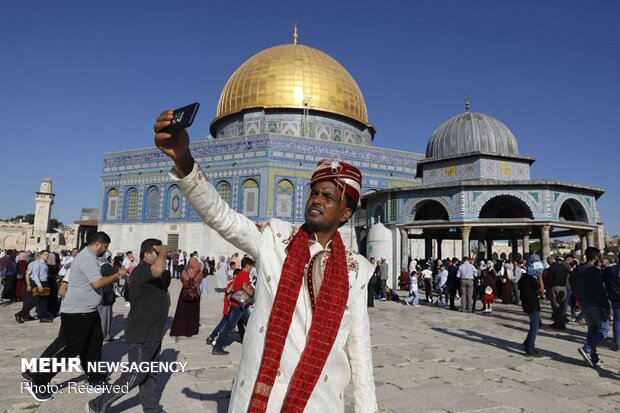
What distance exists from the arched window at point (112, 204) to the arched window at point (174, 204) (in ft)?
14.7

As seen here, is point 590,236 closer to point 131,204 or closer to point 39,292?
point 39,292

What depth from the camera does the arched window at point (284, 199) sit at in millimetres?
24266

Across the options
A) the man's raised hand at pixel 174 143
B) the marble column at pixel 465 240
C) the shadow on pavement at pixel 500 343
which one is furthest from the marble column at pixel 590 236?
the man's raised hand at pixel 174 143

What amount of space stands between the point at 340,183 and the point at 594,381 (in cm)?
477

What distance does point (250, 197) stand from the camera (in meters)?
24.6

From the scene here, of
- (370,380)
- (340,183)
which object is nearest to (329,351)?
(370,380)

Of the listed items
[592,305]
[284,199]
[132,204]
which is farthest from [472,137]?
[132,204]

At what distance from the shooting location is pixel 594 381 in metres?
4.80

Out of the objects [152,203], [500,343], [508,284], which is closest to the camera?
[500,343]

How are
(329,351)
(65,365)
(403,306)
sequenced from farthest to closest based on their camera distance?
(403,306), (65,365), (329,351)

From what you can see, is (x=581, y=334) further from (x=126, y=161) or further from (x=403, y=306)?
(x=126, y=161)

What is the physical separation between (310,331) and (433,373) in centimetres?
382

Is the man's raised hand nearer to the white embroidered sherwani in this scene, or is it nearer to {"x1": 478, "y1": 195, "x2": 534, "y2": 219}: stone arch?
the white embroidered sherwani

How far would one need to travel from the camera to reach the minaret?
61625 millimetres
